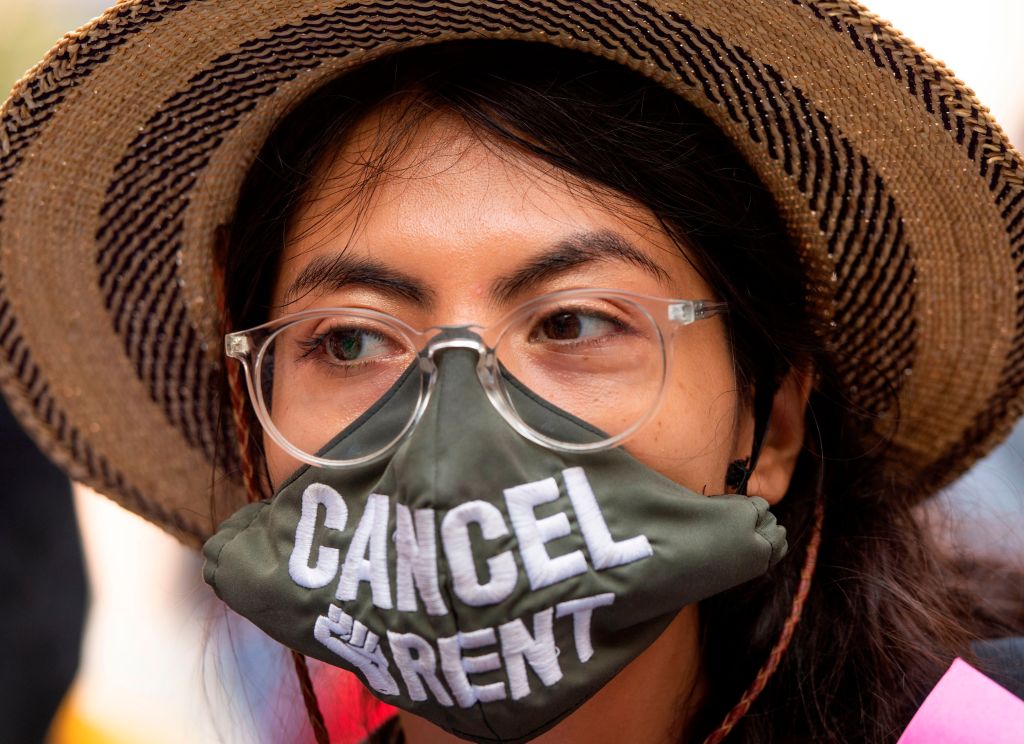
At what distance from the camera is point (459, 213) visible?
5.28 feet

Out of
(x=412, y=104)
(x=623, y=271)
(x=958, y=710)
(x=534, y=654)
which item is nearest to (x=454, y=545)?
(x=534, y=654)

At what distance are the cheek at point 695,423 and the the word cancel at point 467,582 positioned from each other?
0.56 ft

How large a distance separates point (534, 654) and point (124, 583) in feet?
10.3

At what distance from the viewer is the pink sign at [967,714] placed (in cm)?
164

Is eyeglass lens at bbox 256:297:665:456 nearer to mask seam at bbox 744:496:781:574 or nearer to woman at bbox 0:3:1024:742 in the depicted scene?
woman at bbox 0:3:1024:742

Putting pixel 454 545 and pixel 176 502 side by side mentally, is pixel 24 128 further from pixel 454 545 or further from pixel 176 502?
pixel 454 545

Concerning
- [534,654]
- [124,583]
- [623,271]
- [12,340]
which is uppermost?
[623,271]

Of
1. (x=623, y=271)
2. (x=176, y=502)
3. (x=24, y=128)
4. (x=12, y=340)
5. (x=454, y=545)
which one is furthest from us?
(x=176, y=502)

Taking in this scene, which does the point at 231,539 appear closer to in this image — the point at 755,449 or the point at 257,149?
the point at 257,149

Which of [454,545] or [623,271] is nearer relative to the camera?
[454,545]

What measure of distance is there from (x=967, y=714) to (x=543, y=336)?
0.88 metres

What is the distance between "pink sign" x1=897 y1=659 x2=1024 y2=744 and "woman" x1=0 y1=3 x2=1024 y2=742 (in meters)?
0.17

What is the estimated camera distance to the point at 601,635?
1489mm

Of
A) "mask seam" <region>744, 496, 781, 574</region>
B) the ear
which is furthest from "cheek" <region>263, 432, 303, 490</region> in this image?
the ear
